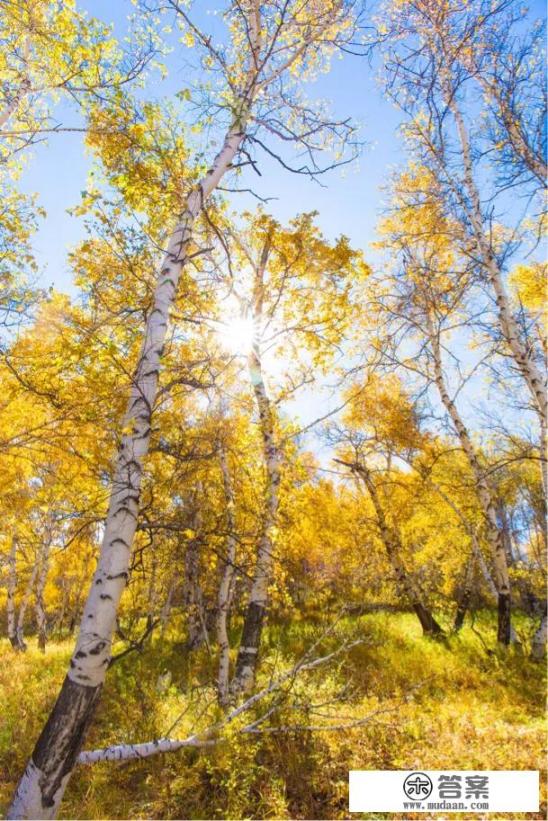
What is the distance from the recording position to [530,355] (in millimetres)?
5609

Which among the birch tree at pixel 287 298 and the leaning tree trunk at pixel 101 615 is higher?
the birch tree at pixel 287 298

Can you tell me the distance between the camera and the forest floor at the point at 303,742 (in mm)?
4012

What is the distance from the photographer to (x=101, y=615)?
263 centimetres

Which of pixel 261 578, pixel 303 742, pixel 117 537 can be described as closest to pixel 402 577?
pixel 261 578

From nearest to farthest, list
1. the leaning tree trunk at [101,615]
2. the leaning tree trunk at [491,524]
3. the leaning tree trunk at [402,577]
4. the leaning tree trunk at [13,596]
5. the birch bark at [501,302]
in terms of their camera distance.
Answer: the leaning tree trunk at [101,615], the birch bark at [501,302], the leaning tree trunk at [491,524], the leaning tree trunk at [402,577], the leaning tree trunk at [13,596]

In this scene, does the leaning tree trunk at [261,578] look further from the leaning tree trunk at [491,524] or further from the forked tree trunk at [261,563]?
the leaning tree trunk at [491,524]

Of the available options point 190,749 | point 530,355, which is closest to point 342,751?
point 190,749

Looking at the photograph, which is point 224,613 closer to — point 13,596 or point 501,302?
point 501,302

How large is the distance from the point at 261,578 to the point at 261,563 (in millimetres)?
858

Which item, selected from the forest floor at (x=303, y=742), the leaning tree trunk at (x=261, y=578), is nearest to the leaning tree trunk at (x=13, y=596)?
the forest floor at (x=303, y=742)

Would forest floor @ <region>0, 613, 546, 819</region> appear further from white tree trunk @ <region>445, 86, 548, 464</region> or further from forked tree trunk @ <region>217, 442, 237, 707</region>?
white tree trunk @ <region>445, 86, 548, 464</region>

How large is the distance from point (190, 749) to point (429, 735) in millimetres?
2837

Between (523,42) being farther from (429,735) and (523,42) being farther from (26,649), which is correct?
(26,649)

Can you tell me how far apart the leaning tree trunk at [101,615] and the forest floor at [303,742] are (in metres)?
1.50
